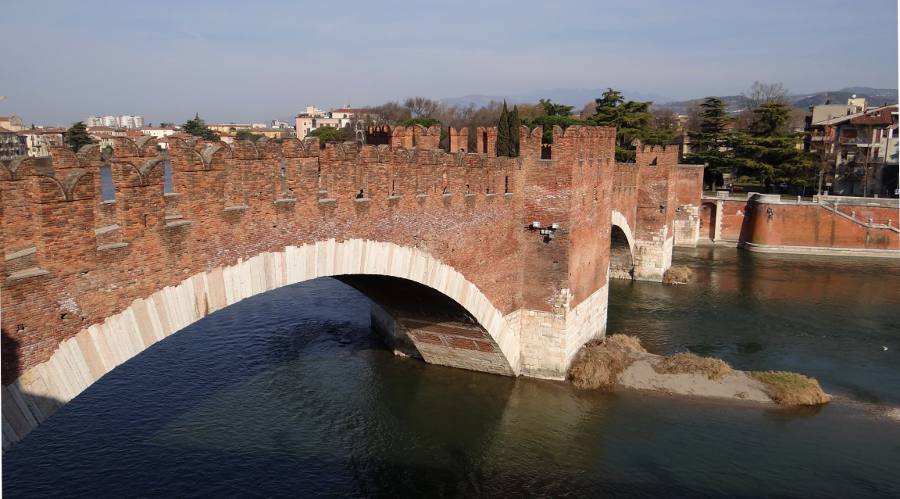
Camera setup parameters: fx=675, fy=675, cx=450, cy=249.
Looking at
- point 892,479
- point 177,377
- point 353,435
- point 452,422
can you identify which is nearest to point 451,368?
point 452,422

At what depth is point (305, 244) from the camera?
10.3 m

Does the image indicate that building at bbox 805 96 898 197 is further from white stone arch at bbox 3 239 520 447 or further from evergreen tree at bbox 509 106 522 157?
white stone arch at bbox 3 239 520 447

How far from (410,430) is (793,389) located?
955cm

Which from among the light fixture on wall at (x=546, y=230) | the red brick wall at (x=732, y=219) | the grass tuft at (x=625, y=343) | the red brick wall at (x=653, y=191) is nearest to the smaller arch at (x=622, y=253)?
the red brick wall at (x=653, y=191)

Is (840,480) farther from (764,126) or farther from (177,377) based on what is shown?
(764,126)

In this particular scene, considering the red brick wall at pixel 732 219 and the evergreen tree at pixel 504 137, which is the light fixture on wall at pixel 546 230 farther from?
the red brick wall at pixel 732 219

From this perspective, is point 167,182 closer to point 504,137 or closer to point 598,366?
point 598,366

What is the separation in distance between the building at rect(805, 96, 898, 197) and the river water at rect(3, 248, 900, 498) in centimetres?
2930

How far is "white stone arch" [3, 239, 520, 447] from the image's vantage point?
21.7 ft

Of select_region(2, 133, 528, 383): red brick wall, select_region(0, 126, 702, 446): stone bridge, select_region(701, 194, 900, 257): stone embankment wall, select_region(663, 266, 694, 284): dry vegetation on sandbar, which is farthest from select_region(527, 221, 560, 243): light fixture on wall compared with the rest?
select_region(701, 194, 900, 257): stone embankment wall

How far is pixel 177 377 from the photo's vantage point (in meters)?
16.9

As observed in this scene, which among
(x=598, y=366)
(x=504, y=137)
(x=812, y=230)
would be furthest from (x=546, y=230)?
(x=812, y=230)

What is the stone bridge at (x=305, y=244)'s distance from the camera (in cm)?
670

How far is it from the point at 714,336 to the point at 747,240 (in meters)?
19.4
